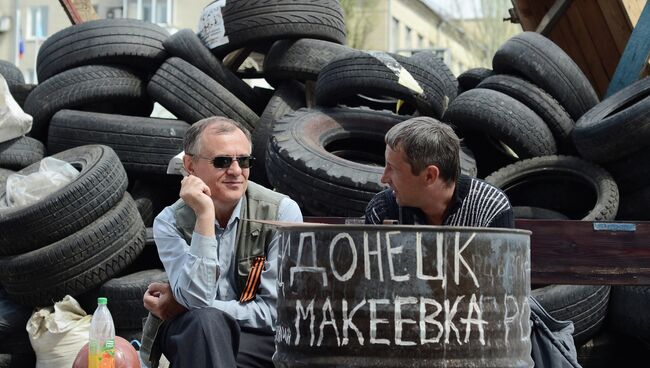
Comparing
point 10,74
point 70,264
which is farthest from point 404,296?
point 10,74

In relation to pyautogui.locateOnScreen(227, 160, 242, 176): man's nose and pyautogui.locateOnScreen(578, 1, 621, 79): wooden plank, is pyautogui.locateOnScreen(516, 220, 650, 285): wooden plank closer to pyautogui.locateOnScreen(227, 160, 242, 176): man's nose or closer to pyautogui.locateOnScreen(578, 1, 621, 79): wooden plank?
pyautogui.locateOnScreen(227, 160, 242, 176): man's nose

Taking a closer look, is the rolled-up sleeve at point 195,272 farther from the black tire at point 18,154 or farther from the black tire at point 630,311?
the black tire at point 18,154

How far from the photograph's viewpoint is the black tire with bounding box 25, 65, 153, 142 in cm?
874

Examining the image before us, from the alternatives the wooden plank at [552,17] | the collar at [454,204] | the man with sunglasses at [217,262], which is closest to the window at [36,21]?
the wooden plank at [552,17]

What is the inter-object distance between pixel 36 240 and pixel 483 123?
3181mm

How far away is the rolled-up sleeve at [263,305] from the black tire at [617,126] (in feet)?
12.2

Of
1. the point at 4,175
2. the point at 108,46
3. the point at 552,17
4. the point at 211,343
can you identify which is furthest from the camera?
the point at 552,17

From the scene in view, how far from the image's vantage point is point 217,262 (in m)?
3.88

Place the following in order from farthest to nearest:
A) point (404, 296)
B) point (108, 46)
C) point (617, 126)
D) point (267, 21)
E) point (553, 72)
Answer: point (108, 46), point (267, 21), point (553, 72), point (617, 126), point (404, 296)

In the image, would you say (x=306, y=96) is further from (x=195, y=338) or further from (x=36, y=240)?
(x=195, y=338)

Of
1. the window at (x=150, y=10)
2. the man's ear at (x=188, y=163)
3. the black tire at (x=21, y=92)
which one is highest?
the man's ear at (x=188, y=163)

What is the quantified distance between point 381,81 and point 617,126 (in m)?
1.77

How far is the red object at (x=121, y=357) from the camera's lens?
4570mm

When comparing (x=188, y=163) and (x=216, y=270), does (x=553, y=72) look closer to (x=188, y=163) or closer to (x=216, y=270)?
(x=188, y=163)
